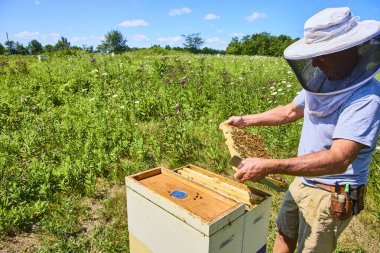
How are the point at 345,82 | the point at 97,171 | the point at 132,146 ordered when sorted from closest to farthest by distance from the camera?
the point at 345,82
the point at 97,171
the point at 132,146

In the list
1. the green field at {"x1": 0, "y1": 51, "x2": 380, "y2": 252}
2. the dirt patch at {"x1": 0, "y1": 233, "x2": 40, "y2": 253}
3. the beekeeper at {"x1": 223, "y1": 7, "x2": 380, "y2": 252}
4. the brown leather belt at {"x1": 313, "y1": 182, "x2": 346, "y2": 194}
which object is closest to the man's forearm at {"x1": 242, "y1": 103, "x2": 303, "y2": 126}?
the beekeeper at {"x1": 223, "y1": 7, "x2": 380, "y2": 252}

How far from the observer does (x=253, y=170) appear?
167 centimetres

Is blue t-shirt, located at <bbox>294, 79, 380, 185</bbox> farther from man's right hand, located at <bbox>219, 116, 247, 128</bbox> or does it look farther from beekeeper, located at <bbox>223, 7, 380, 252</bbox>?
man's right hand, located at <bbox>219, 116, 247, 128</bbox>

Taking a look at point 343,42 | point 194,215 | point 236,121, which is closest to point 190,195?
point 194,215

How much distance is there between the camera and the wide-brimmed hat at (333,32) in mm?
1553

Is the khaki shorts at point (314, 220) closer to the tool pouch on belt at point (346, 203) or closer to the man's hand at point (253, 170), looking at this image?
the tool pouch on belt at point (346, 203)

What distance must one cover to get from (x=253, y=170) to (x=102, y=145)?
9.74 feet

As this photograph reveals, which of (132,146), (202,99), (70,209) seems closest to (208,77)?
(202,99)

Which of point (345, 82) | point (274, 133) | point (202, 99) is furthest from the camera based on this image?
point (202, 99)

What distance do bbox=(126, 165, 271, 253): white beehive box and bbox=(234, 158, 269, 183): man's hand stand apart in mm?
149

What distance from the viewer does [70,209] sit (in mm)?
3035

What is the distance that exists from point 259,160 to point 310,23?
0.85 meters

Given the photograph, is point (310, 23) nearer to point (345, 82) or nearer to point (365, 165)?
point (345, 82)

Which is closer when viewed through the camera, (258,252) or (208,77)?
(258,252)
